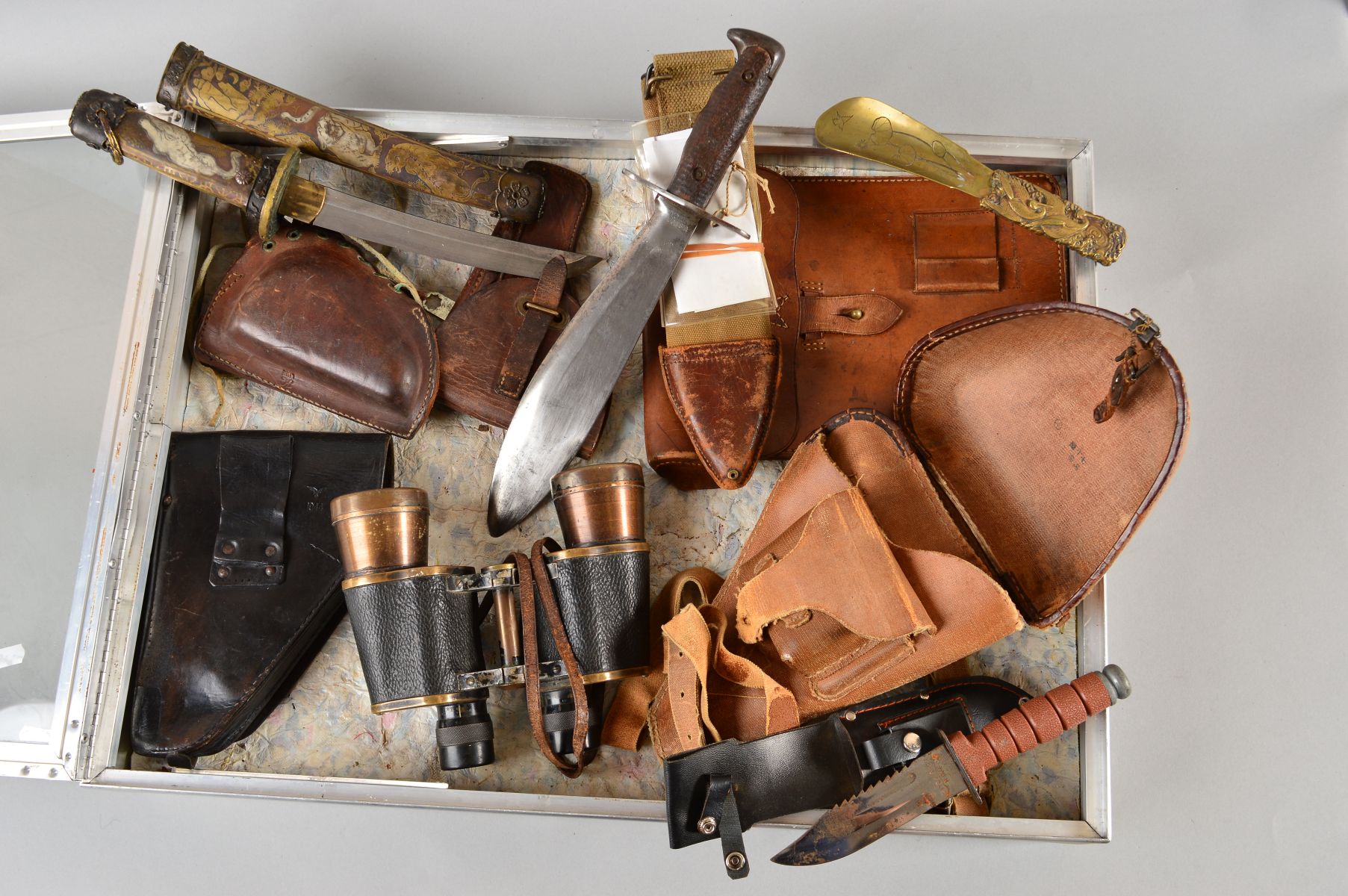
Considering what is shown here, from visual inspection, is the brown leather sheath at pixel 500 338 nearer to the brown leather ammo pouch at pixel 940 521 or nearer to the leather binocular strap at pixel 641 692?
the leather binocular strap at pixel 641 692

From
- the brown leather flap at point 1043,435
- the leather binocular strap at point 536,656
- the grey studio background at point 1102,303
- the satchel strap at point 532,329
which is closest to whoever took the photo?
the brown leather flap at point 1043,435

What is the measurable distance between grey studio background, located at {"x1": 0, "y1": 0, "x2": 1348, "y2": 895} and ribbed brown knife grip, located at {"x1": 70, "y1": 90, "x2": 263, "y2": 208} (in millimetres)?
188

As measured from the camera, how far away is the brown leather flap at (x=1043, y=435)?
1470 mm

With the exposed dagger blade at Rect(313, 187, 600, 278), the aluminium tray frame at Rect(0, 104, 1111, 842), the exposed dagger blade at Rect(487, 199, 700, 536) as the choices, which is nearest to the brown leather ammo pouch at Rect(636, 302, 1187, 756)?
the aluminium tray frame at Rect(0, 104, 1111, 842)

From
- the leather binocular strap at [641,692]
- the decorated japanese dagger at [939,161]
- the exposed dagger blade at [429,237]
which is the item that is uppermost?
the exposed dagger blade at [429,237]

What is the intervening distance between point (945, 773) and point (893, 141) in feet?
3.34

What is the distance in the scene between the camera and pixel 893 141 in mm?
1521

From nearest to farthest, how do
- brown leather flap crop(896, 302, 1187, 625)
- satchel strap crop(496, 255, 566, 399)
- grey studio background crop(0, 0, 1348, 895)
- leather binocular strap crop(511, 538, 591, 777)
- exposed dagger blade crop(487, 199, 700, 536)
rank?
brown leather flap crop(896, 302, 1187, 625)
leather binocular strap crop(511, 538, 591, 777)
exposed dagger blade crop(487, 199, 700, 536)
satchel strap crop(496, 255, 566, 399)
grey studio background crop(0, 0, 1348, 895)

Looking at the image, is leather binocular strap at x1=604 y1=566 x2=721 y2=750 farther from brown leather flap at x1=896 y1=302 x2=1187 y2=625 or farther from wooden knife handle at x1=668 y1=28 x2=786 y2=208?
wooden knife handle at x1=668 y1=28 x2=786 y2=208

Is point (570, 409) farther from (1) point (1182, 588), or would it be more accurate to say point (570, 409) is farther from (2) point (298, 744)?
(1) point (1182, 588)

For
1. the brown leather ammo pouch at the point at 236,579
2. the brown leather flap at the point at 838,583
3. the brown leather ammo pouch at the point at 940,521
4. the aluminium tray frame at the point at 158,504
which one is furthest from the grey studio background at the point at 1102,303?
the brown leather flap at the point at 838,583

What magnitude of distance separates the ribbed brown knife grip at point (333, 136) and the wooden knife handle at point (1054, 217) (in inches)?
34.2

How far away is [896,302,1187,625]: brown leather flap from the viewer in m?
1.47

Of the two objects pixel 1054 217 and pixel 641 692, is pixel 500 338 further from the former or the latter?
pixel 1054 217
